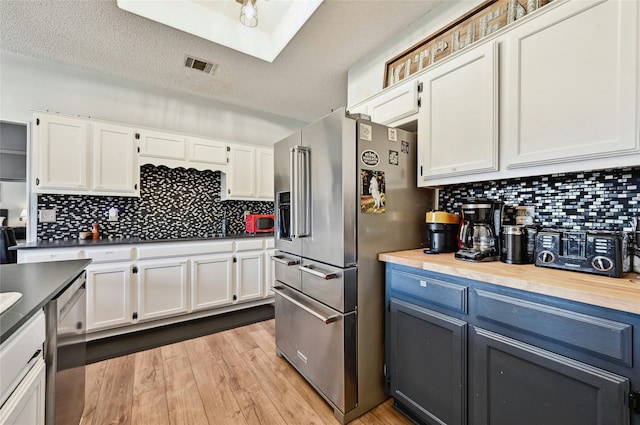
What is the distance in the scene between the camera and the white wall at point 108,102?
2.64 meters

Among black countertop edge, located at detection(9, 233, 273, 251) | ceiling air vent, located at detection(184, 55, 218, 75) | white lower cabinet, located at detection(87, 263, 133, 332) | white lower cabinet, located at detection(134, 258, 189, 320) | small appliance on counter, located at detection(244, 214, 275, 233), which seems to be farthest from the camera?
small appliance on counter, located at detection(244, 214, 275, 233)

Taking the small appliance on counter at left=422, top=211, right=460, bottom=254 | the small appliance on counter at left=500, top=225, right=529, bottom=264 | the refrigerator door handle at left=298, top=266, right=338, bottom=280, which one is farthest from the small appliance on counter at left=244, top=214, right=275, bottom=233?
the small appliance on counter at left=500, top=225, right=529, bottom=264

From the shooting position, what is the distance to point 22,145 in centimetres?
270

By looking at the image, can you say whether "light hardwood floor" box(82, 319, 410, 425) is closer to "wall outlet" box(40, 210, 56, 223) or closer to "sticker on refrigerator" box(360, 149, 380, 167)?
"sticker on refrigerator" box(360, 149, 380, 167)

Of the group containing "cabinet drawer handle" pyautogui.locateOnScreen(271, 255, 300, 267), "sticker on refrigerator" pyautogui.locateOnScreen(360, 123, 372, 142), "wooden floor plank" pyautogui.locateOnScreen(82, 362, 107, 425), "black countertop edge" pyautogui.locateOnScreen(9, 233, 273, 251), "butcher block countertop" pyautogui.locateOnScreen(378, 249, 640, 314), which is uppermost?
"sticker on refrigerator" pyautogui.locateOnScreen(360, 123, 372, 142)

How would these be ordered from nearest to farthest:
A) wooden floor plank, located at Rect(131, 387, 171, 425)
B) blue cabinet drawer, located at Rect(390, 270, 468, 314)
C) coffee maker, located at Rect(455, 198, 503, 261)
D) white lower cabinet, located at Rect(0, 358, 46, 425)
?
white lower cabinet, located at Rect(0, 358, 46, 425)
blue cabinet drawer, located at Rect(390, 270, 468, 314)
coffee maker, located at Rect(455, 198, 503, 261)
wooden floor plank, located at Rect(131, 387, 171, 425)

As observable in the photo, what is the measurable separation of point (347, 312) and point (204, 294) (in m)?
2.04

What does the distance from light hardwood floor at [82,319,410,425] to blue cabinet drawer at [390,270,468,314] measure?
2.53 feet

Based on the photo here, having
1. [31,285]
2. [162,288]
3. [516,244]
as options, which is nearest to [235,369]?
[162,288]

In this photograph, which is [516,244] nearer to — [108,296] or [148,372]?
[148,372]

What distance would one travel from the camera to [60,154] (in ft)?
8.31

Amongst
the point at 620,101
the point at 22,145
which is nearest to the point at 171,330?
the point at 22,145

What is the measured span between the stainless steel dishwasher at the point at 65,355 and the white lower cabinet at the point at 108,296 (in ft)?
3.65

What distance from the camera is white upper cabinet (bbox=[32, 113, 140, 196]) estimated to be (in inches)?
97.0
